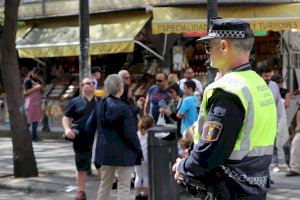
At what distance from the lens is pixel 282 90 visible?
38.9 ft

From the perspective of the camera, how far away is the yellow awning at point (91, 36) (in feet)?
54.6

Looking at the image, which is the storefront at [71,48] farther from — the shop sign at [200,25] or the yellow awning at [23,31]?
the shop sign at [200,25]

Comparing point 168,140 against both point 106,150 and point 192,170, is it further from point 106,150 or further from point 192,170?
point 192,170

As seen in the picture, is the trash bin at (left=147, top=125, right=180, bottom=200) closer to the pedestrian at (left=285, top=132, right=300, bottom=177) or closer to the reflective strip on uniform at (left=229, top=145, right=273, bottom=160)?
the pedestrian at (left=285, top=132, right=300, bottom=177)

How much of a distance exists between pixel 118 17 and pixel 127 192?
1043 centimetres

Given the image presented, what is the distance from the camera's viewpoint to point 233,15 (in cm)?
1591

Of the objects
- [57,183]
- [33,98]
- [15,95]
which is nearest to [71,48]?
[33,98]

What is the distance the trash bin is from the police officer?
178 inches

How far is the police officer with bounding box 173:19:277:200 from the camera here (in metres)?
3.68

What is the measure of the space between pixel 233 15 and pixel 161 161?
8141 millimetres

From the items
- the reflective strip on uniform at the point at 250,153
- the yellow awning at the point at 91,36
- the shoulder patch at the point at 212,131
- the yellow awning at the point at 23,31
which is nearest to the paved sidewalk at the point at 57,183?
the yellow awning at the point at 91,36

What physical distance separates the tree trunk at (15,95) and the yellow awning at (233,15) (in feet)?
16.8

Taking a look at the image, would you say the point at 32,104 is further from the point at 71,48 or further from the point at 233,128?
the point at 233,128

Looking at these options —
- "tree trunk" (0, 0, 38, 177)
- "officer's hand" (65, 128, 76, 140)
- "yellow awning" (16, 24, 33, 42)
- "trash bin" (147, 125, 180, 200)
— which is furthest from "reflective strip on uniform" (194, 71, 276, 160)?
"yellow awning" (16, 24, 33, 42)
